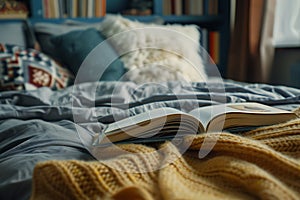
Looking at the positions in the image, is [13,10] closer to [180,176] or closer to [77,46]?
[77,46]

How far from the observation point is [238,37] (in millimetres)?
2689

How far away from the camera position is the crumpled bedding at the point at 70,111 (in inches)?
32.7

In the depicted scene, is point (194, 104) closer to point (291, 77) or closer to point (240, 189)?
point (240, 189)

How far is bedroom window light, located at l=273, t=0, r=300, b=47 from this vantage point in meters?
2.41

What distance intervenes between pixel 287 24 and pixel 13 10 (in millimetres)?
1658

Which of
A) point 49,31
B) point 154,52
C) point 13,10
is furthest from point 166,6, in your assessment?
point 13,10

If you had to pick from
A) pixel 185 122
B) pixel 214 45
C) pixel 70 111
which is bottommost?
pixel 214 45

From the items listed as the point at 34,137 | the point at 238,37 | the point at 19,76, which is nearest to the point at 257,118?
the point at 34,137

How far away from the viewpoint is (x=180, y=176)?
70cm

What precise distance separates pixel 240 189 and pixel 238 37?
7.06 ft

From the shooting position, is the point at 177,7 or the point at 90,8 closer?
the point at 90,8

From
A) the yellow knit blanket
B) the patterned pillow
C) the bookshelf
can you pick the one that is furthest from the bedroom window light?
the yellow knit blanket

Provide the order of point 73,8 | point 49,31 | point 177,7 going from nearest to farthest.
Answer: point 49,31, point 73,8, point 177,7

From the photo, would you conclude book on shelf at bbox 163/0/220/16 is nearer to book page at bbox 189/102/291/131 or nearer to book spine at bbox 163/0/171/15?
book spine at bbox 163/0/171/15
